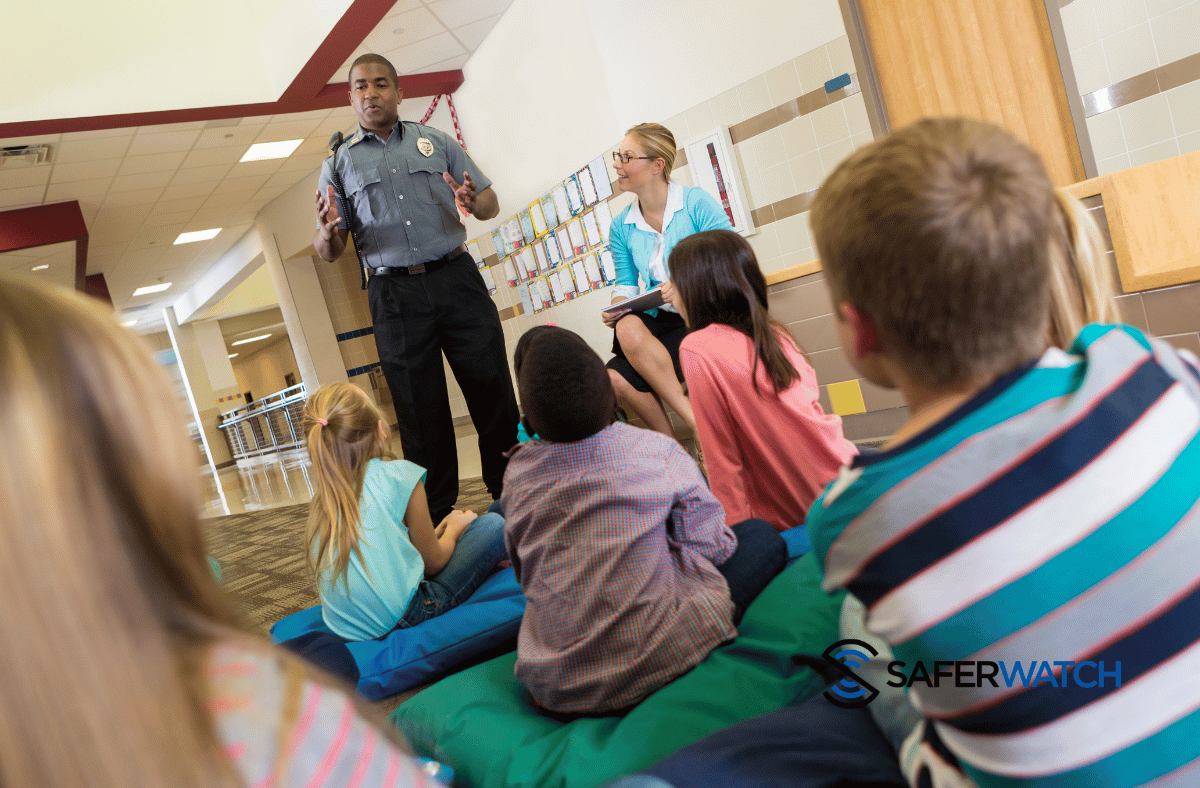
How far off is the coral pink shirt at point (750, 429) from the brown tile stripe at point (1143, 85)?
6.83 ft

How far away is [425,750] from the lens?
4.75ft

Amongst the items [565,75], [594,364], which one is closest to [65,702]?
[594,364]

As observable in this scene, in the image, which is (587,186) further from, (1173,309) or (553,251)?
(1173,309)

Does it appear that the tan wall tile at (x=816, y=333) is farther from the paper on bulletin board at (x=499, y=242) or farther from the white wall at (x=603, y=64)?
the paper on bulletin board at (x=499, y=242)

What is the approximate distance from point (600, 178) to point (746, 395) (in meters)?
3.09

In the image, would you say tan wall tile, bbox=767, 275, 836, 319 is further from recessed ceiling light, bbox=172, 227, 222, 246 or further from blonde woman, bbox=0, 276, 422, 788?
recessed ceiling light, bbox=172, 227, 222, 246

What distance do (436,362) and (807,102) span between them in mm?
2207

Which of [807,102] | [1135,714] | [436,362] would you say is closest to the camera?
[1135,714]

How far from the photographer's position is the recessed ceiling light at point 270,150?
657 centimetres

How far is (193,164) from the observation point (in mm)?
6590

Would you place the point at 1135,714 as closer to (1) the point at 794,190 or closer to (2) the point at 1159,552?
(2) the point at 1159,552

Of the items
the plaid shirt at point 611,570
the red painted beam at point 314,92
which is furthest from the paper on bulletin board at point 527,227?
the plaid shirt at point 611,570

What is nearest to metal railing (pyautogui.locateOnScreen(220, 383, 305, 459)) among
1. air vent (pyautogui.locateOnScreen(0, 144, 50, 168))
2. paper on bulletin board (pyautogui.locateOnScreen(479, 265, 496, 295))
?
air vent (pyautogui.locateOnScreen(0, 144, 50, 168))

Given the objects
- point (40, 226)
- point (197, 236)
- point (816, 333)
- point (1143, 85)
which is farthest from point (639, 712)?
point (197, 236)
